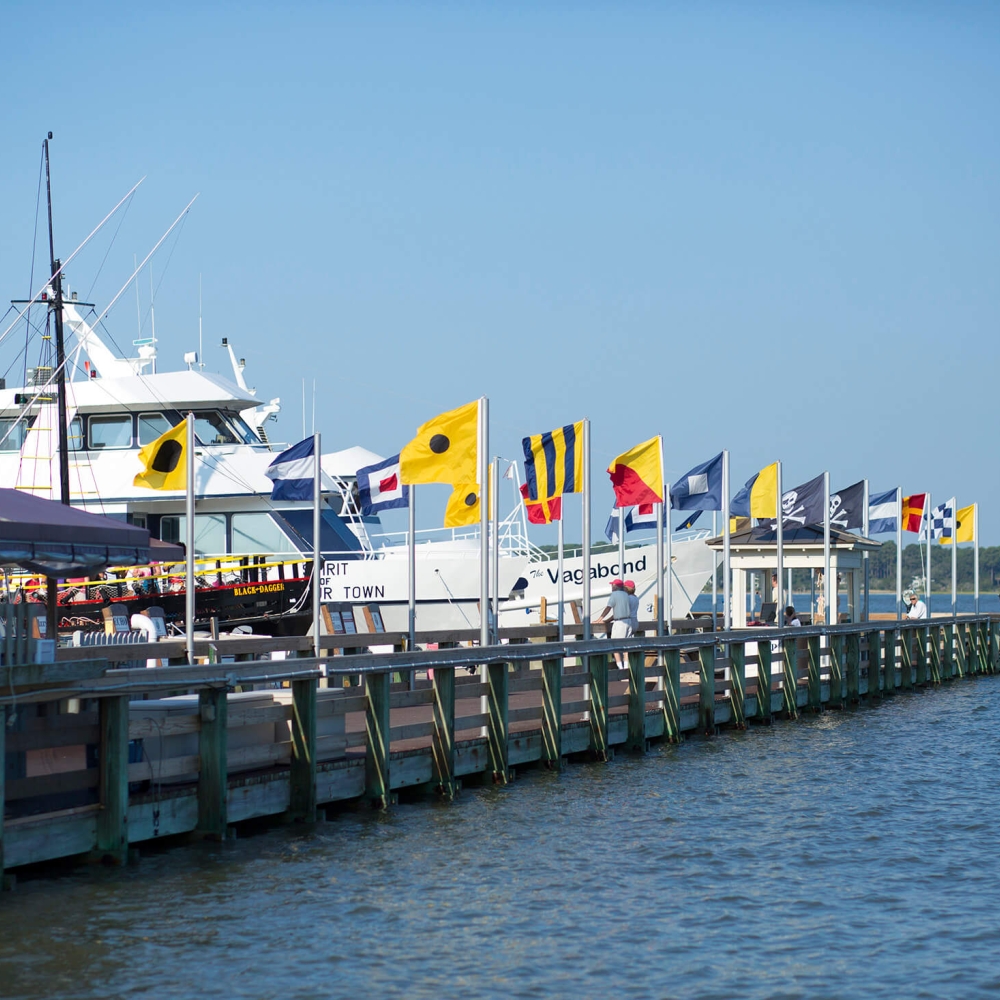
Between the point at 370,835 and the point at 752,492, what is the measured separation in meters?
17.4

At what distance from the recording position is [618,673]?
776 inches

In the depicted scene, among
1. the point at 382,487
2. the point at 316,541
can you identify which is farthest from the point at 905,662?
the point at 316,541

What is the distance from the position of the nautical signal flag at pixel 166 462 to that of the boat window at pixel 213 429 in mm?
13501

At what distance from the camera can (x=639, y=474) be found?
22672mm

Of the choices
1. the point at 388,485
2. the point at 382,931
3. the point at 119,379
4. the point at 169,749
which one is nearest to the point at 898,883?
the point at 382,931

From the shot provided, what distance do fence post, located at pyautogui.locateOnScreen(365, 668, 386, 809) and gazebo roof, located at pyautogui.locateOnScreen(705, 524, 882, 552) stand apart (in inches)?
667

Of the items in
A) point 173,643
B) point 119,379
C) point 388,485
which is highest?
point 119,379

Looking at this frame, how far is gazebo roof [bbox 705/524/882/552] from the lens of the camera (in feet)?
102

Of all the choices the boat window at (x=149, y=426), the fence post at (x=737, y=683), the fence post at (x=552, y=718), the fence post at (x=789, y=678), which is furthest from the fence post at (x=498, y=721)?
the boat window at (x=149, y=426)

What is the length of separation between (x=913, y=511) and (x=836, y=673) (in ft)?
32.1

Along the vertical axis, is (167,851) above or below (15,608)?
below

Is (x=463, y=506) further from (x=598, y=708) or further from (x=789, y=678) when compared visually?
(x=789, y=678)

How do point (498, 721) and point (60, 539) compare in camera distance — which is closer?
point (60, 539)

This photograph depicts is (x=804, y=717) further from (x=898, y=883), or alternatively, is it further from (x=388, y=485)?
(x=898, y=883)
